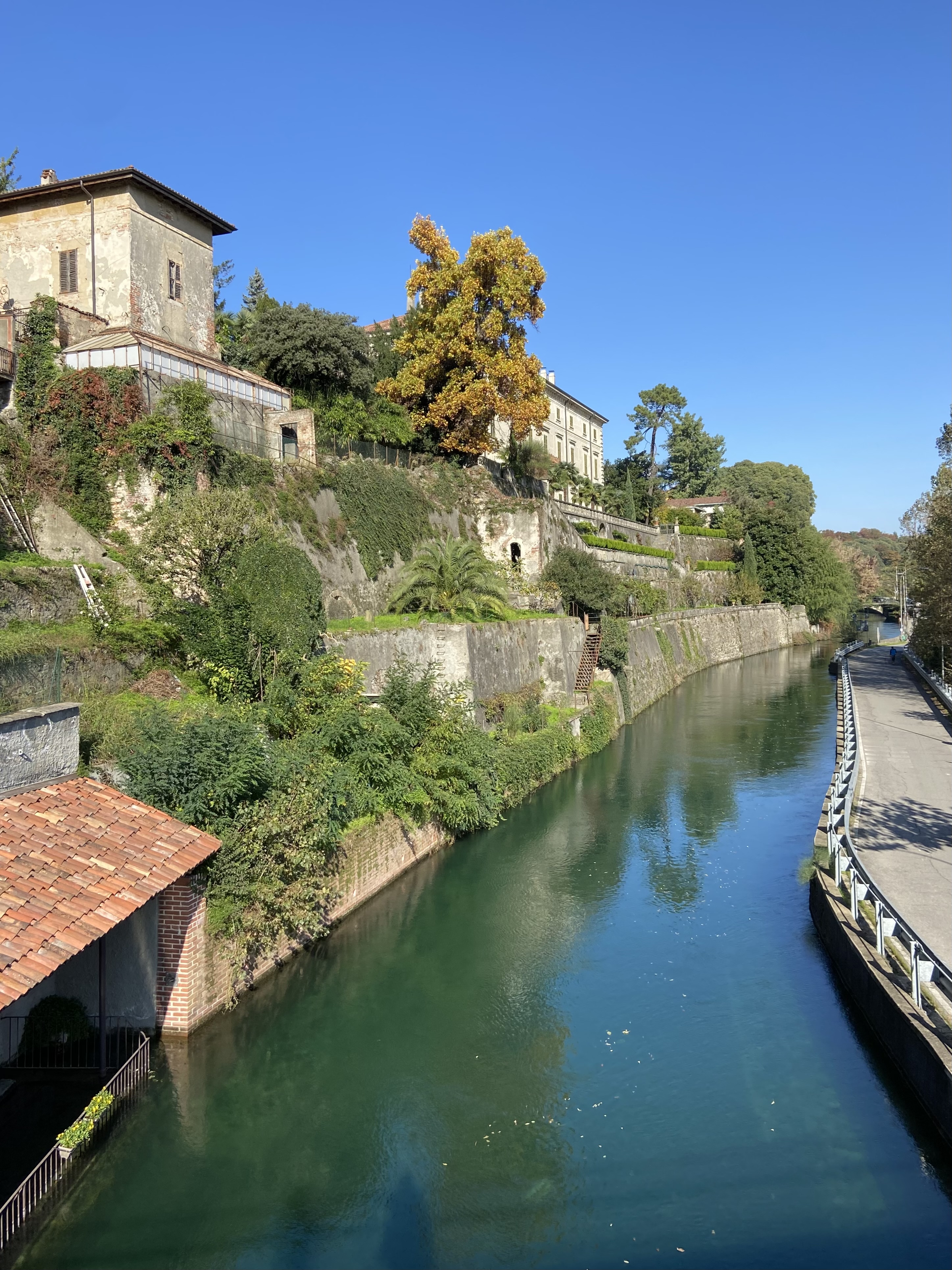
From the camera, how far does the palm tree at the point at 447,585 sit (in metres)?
26.2

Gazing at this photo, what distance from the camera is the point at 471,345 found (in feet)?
119

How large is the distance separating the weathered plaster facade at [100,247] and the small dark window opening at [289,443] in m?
3.96

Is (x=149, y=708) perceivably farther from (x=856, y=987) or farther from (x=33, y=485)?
(x=856, y=987)

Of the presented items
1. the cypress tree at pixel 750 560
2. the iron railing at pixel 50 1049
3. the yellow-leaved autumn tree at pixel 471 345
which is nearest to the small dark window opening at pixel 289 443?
the yellow-leaved autumn tree at pixel 471 345

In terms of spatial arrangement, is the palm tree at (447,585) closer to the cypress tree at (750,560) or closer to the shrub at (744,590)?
the shrub at (744,590)

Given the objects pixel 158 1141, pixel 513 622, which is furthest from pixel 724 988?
pixel 513 622

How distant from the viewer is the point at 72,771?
37.6 feet

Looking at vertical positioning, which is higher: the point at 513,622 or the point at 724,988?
the point at 513,622

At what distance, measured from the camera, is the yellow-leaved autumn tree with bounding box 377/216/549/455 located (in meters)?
36.1

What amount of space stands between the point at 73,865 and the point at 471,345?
30.1 meters

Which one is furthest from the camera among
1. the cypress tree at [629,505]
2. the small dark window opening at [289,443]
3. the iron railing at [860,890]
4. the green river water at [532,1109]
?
the cypress tree at [629,505]

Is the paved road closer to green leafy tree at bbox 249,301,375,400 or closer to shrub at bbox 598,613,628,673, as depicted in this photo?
shrub at bbox 598,613,628,673

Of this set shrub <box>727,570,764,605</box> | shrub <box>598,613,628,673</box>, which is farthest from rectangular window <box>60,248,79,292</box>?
shrub <box>727,570,764,605</box>

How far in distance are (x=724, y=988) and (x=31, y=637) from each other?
1169 cm
